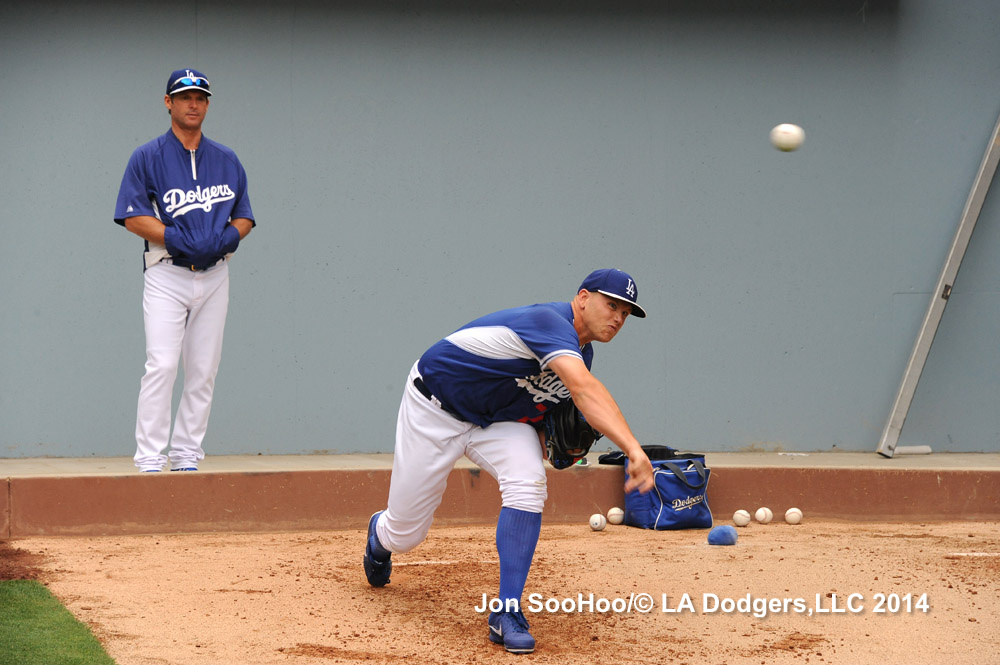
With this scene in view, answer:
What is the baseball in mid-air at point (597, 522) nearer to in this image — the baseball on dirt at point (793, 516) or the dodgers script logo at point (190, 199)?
the baseball on dirt at point (793, 516)

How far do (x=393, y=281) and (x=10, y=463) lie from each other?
2763mm

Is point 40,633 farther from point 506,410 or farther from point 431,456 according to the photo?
point 506,410

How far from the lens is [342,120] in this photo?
8.28m

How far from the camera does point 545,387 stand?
4836 millimetres

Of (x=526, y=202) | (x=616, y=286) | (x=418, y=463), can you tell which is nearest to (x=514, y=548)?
(x=418, y=463)

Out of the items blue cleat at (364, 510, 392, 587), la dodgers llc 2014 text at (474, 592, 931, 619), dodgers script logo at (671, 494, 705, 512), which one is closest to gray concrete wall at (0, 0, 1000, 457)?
dodgers script logo at (671, 494, 705, 512)

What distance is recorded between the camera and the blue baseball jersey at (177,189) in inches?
253

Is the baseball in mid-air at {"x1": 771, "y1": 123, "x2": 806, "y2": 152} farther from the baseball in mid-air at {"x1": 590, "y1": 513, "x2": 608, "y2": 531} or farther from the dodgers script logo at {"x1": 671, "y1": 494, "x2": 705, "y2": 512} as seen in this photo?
the baseball in mid-air at {"x1": 590, "y1": 513, "x2": 608, "y2": 531}

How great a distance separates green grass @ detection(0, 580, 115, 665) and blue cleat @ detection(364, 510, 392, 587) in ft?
4.15

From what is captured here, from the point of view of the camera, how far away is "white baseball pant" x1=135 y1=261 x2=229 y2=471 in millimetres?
6535

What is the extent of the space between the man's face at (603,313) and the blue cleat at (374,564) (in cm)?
134

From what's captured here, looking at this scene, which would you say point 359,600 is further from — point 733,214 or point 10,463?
point 733,214

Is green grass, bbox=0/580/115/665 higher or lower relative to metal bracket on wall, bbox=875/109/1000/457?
lower

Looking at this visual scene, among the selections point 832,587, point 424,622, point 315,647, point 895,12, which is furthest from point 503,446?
point 895,12
